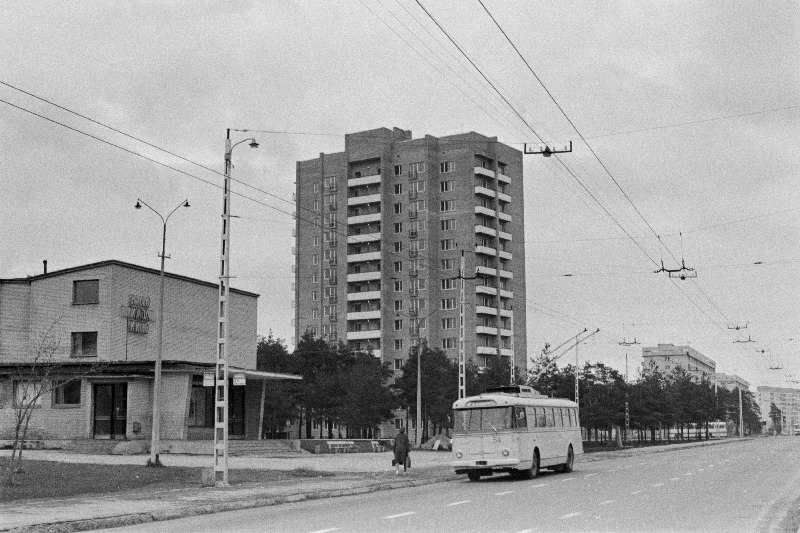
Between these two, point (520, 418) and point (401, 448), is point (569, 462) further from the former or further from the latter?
point (401, 448)

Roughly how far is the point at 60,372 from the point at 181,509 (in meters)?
34.2

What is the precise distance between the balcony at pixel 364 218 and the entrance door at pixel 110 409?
7684 cm

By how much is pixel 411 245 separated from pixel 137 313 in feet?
238

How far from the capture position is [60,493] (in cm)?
2250

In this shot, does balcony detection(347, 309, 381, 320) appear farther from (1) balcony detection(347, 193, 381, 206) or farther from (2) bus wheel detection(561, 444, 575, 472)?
(2) bus wheel detection(561, 444, 575, 472)

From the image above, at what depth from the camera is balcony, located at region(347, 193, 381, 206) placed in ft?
416

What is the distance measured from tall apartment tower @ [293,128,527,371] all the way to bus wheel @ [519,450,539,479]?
8660 centimetres

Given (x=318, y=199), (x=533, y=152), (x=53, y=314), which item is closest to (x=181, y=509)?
(x=533, y=152)

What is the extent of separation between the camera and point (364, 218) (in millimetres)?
127812

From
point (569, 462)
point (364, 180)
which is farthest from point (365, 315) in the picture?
point (569, 462)

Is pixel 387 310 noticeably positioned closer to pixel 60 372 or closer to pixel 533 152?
pixel 60 372

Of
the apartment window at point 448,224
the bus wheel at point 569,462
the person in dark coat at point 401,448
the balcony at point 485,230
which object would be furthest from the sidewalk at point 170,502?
the apartment window at point 448,224

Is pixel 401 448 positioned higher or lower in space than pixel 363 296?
lower

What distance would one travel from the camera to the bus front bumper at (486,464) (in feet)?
99.1
